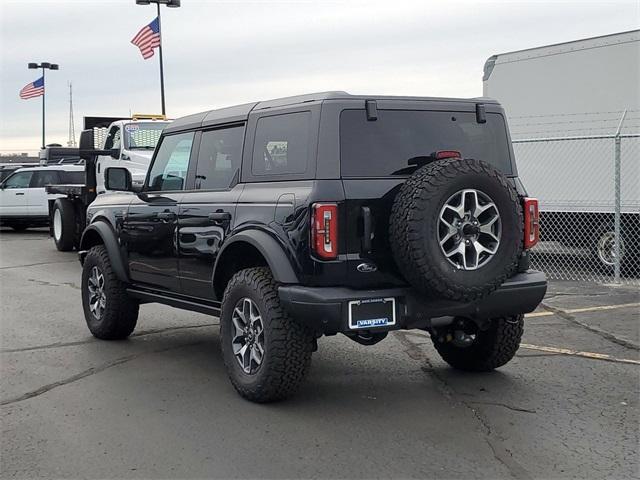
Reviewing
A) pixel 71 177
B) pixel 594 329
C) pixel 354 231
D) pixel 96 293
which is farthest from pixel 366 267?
pixel 71 177

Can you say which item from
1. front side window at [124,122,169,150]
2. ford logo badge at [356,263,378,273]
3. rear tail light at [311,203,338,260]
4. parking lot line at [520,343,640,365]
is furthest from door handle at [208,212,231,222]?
front side window at [124,122,169,150]

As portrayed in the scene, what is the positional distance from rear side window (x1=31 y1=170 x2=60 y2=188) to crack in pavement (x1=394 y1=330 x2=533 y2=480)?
15.6 metres

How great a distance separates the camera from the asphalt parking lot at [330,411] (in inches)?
162

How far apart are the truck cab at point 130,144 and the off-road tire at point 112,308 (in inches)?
269

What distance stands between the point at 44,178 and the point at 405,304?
57.0 feet

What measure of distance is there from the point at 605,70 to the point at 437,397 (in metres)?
7.93

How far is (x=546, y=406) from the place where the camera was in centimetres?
511

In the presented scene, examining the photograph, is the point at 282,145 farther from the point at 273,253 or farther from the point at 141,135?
the point at 141,135

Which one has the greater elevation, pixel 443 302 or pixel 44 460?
pixel 443 302

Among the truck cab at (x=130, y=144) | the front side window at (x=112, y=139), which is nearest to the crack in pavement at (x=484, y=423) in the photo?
the truck cab at (x=130, y=144)

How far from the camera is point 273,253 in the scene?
16.1 ft

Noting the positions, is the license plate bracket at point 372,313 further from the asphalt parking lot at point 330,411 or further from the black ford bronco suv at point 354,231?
the asphalt parking lot at point 330,411

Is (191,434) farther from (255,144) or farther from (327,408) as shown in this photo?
(255,144)

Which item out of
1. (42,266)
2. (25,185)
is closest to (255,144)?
(42,266)
